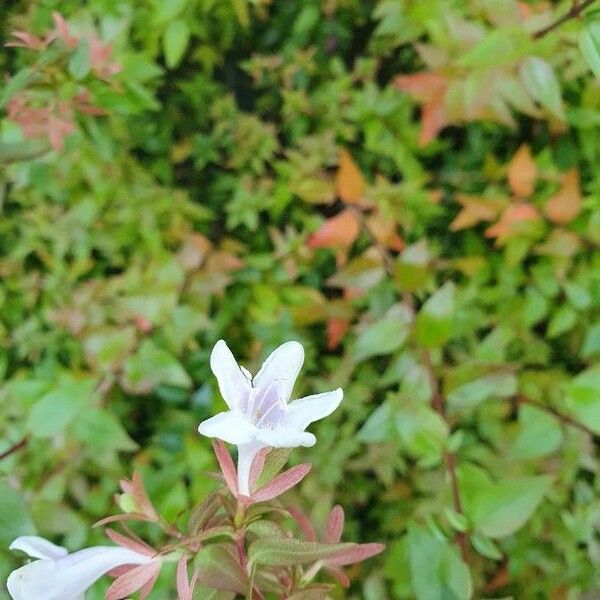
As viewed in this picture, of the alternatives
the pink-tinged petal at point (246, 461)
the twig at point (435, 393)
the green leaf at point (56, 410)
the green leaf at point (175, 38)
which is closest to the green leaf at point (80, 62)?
the green leaf at point (175, 38)

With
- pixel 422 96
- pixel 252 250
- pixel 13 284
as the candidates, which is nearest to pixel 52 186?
pixel 13 284

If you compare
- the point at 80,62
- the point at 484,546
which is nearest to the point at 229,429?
the point at 484,546

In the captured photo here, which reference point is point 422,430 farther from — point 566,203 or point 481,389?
point 566,203

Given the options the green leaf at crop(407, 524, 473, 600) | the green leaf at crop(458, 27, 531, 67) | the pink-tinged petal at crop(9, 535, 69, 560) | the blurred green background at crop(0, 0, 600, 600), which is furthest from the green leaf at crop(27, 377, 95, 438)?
the green leaf at crop(458, 27, 531, 67)

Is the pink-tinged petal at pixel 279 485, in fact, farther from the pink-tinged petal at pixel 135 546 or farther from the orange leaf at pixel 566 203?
the orange leaf at pixel 566 203

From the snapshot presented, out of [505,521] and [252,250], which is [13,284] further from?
[505,521]

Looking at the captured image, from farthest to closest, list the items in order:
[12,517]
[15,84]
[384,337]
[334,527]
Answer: [384,337] < [15,84] < [12,517] < [334,527]
